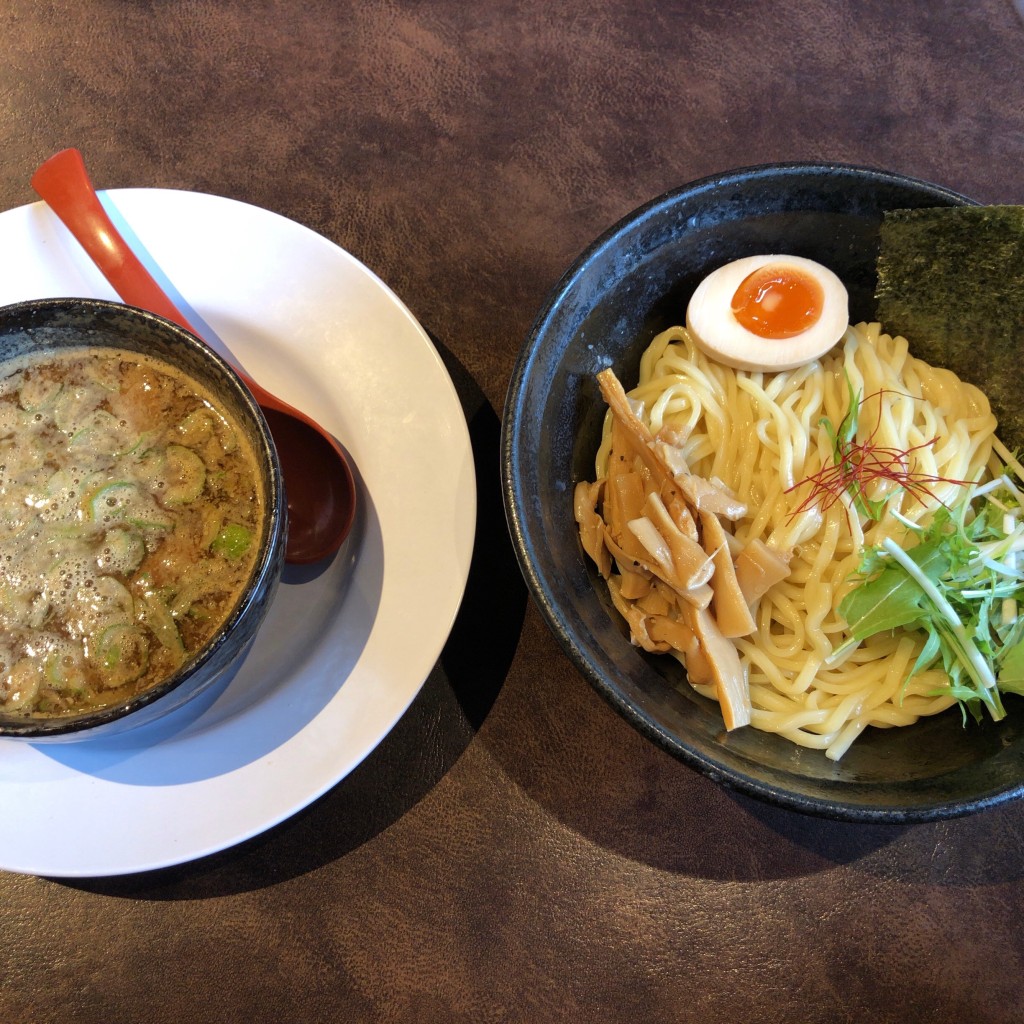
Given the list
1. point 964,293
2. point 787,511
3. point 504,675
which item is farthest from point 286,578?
point 964,293

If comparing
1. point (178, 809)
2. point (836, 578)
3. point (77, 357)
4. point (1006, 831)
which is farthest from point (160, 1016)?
point (1006, 831)

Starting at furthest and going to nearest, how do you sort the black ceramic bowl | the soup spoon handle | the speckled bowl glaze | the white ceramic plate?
the soup spoon handle, the white ceramic plate, the black ceramic bowl, the speckled bowl glaze

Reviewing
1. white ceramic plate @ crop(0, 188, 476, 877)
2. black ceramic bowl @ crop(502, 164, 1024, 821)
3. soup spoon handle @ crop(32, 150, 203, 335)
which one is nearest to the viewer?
black ceramic bowl @ crop(502, 164, 1024, 821)

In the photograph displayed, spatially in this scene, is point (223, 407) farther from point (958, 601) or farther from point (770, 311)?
point (958, 601)

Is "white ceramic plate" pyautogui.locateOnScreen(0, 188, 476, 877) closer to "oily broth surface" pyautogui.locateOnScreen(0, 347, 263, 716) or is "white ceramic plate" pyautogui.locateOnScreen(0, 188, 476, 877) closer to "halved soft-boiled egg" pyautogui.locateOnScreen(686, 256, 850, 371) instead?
"oily broth surface" pyautogui.locateOnScreen(0, 347, 263, 716)

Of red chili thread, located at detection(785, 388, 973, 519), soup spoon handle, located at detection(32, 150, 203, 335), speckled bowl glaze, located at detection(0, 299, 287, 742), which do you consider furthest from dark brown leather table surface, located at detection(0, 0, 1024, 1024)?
red chili thread, located at detection(785, 388, 973, 519)

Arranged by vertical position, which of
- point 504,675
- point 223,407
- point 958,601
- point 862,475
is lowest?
point 504,675

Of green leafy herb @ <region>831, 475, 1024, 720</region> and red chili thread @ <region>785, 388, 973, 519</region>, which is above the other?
red chili thread @ <region>785, 388, 973, 519</region>
